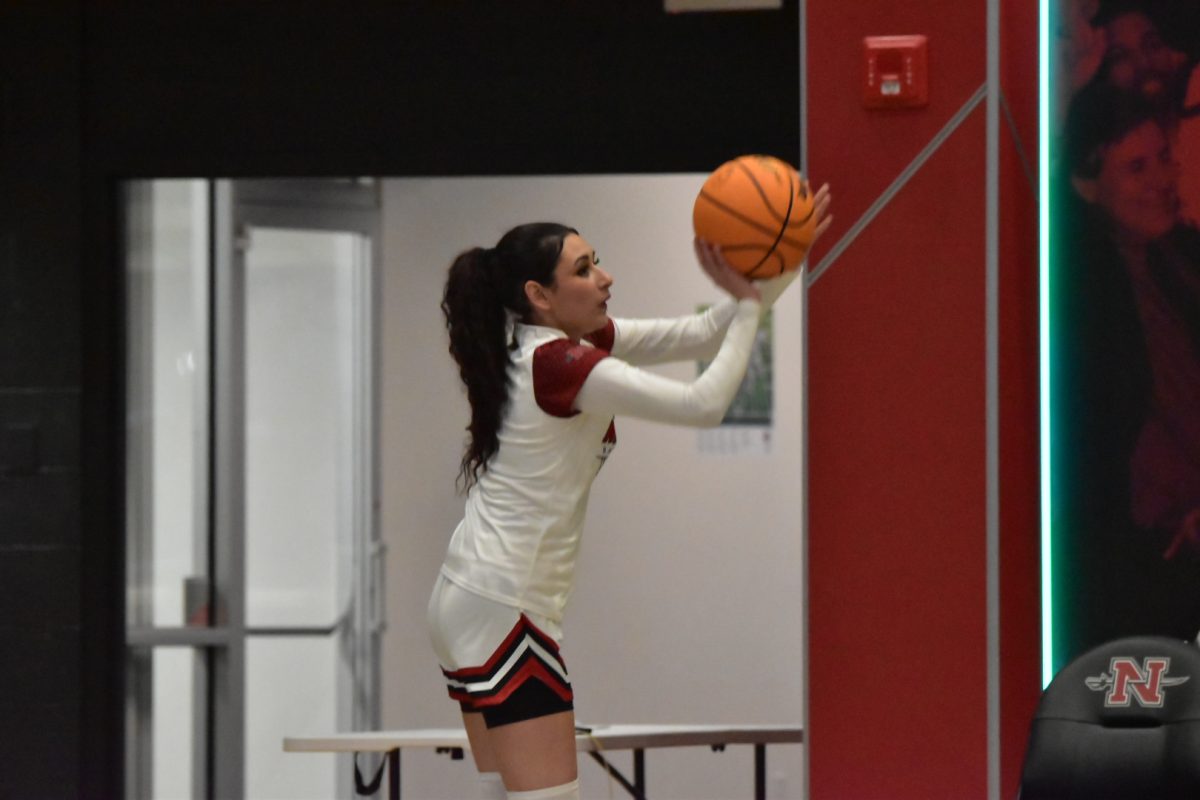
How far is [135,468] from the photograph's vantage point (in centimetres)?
444

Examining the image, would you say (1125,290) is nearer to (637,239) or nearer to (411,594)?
(637,239)

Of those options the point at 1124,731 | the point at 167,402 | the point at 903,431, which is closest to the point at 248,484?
the point at 167,402

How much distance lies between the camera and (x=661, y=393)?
2.71 metres

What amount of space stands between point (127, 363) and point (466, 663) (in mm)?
1850

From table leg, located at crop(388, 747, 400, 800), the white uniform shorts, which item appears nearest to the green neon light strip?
the white uniform shorts

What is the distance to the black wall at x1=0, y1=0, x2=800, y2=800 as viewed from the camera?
3.96 metres

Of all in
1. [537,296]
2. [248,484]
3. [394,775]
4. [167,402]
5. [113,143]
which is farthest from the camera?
[248,484]

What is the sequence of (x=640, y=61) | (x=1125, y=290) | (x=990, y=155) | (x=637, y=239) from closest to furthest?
(x=990, y=155)
(x=1125, y=290)
(x=640, y=61)
(x=637, y=239)

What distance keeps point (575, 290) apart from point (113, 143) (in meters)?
1.77

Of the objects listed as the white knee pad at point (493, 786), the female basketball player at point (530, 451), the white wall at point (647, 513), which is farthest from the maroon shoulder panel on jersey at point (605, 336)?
the white wall at point (647, 513)

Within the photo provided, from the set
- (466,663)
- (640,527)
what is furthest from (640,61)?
(640,527)

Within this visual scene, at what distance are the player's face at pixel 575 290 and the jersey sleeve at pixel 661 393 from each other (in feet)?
0.53

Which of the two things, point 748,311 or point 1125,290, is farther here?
point 1125,290

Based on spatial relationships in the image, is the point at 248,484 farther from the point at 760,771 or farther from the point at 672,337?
the point at 672,337
